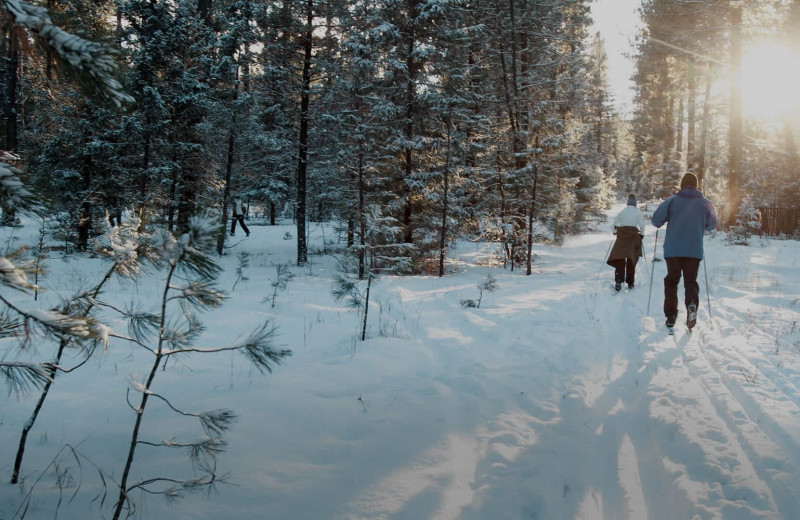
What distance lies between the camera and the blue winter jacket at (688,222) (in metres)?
6.64

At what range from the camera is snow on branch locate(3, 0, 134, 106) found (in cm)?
161

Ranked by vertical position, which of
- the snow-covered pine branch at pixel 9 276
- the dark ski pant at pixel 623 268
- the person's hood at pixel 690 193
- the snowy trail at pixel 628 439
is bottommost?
the snowy trail at pixel 628 439

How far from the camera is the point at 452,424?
3.69 meters

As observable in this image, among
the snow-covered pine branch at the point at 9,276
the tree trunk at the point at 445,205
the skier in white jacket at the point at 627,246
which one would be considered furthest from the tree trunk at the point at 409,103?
the snow-covered pine branch at the point at 9,276

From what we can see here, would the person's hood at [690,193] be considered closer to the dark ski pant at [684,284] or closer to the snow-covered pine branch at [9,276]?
the dark ski pant at [684,284]

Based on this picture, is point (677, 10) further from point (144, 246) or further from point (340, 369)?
point (144, 246)

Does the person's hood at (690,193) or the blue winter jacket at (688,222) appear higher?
the person's hood at (690,193)

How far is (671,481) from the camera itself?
9.79 feet

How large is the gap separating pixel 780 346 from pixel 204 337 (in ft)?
24.7

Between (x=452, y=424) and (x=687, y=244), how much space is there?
520 cm

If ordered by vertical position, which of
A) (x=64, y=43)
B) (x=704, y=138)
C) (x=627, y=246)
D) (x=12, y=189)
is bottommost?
(x=627, y=246)

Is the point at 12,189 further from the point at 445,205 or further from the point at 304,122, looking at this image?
the point at 304,122

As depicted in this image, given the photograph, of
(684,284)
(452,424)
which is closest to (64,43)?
(452,424)

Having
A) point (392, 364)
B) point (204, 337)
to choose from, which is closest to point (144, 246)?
point (392, 364)
